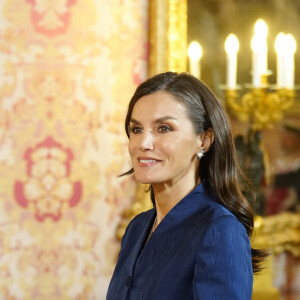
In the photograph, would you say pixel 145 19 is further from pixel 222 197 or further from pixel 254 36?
pixel 222 197

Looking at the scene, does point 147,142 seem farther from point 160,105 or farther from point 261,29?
point 261,29

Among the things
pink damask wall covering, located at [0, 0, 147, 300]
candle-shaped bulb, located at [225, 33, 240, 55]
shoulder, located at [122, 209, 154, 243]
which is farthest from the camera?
candle-shaped bulb, located at [225, 33, 240, 55]

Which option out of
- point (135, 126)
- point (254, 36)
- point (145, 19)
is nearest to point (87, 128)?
point (145, 19)

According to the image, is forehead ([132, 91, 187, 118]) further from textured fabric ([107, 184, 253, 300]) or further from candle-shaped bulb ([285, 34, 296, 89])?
candle-shaped bulb ([285, 34, 296, 89])

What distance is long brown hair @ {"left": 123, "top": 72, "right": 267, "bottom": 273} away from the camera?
4.68 ft

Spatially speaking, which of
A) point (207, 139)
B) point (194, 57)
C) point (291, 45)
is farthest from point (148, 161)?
point (291, 45)

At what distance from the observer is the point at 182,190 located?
1.47m

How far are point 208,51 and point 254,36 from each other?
260 mm

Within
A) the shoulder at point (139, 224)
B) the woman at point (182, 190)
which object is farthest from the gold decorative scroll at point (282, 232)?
the woman at point (182, 190)

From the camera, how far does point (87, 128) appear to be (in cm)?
297

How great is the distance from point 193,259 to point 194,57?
1991 mm

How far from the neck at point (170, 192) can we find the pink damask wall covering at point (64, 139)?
1525 millimetres

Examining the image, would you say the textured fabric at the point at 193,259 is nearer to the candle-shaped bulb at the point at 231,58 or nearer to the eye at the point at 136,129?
the eye at the point at 136,129

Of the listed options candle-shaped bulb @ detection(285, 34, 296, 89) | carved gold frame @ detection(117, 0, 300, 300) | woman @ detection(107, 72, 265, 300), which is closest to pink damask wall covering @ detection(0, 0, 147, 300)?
carved gold frame @ detection(117, 0, 300, 300)
